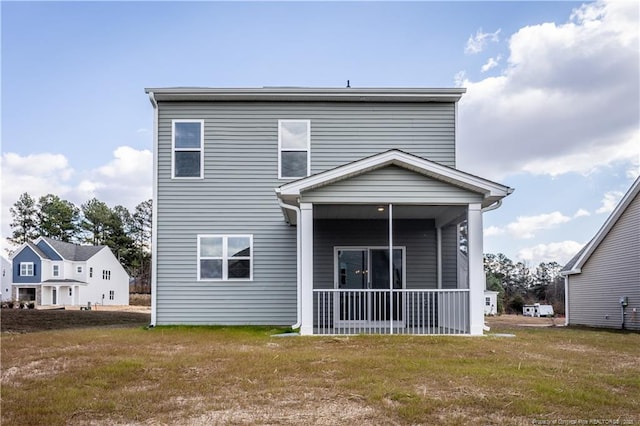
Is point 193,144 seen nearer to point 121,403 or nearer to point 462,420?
point 121,403

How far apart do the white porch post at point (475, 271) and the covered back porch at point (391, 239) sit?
19 mm

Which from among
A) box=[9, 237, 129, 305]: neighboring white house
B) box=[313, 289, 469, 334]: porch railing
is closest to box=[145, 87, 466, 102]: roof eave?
box=[313, 289, 469, 334]: porch railing

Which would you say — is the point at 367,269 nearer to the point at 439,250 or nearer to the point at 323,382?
the point at 439,250

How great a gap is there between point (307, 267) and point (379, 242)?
11.9ft

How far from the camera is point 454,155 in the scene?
44.4 feet

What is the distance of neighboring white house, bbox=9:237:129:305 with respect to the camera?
129 ft

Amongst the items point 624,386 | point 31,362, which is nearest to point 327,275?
point 31,362

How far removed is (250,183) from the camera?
13469 mm

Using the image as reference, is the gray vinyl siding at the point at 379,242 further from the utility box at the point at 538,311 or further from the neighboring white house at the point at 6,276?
the neighboring white house at the point at 6,276

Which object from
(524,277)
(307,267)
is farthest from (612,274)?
(524,277)

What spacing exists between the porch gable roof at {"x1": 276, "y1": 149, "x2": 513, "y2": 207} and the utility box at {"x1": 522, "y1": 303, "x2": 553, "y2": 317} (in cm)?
2975

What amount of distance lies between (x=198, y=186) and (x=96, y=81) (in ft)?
23.5

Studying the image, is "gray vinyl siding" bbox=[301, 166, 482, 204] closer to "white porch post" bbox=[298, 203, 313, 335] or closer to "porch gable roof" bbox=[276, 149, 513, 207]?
"porch gable roof" bbox=[276, 149, 513, 207]

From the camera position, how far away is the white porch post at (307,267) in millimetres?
10188
